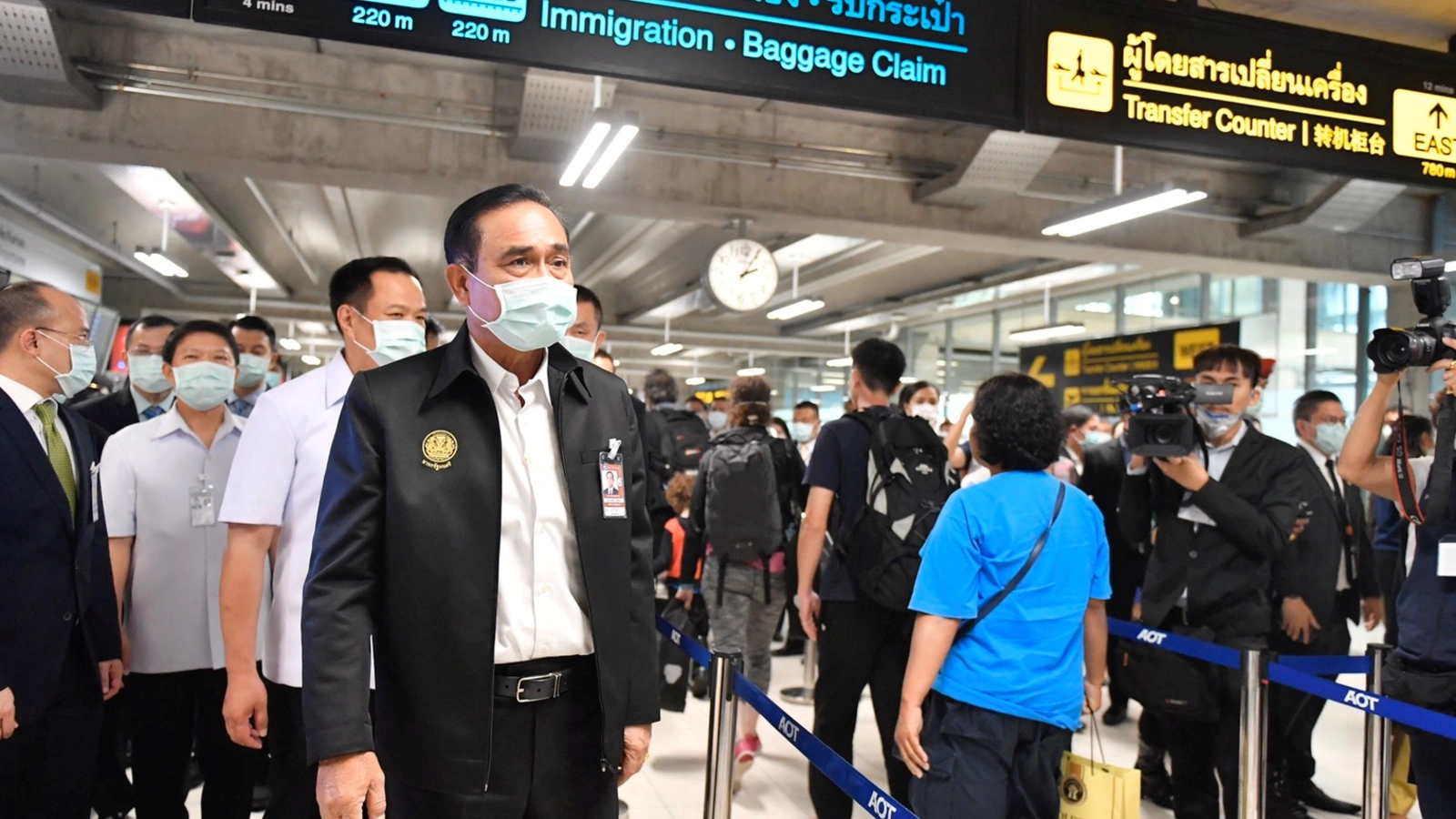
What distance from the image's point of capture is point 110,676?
2.79 m

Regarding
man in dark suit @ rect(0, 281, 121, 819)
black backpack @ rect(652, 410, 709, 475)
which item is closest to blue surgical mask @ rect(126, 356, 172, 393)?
man in dark suit @ rect(0, 281, 121, 819)

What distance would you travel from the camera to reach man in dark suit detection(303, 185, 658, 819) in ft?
5.09

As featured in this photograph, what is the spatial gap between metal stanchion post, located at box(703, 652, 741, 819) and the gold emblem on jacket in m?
1.18

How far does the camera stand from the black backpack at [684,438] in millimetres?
6371

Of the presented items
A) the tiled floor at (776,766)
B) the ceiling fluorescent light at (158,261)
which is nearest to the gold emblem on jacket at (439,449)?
the tiled floor at (776,766)

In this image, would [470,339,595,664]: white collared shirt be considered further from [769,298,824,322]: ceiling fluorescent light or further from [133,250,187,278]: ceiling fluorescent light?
[133,250,187,278]: ceiling fluorescent light

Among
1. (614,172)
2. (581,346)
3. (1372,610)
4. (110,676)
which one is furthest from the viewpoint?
(614,172)

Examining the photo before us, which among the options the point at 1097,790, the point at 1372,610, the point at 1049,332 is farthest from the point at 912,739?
the point at 1049,332

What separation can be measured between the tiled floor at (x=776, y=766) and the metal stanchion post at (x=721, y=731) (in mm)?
1546

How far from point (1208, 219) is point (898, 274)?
535 cm

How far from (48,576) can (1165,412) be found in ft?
10.6

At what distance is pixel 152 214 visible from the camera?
1136 centimetres

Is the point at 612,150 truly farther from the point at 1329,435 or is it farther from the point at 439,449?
the point at 439,449

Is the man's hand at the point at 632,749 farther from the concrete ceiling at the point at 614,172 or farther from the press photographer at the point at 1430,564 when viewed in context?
the concrete ceiling at the point at 614,172
